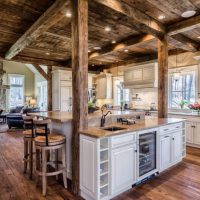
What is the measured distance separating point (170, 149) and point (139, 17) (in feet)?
8.39

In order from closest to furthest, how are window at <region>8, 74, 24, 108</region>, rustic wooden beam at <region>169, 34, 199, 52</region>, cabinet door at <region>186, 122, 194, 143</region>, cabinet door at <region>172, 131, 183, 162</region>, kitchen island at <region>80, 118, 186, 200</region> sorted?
1. kitchen island at <region>80, 118, 186, 200</region>
2. cabinet door at <region>172, 131, 183, 162</region>
3. rustic wooden beam at <region>169, 34, 199, 52</region>
4. cabinet door at <region>186, 122, 194, 143</region>
5. window at <region>8, 74, 24, 108</region>

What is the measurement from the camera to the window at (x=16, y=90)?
1178cm

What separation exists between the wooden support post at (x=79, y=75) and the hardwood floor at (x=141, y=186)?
49 cm

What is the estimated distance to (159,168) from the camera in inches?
120

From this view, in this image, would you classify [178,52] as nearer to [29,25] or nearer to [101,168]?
[29,25]

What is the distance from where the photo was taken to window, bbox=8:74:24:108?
11.8 metres

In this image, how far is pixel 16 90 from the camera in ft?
39.5

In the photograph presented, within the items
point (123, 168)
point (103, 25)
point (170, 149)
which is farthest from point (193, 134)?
point (103, 25)

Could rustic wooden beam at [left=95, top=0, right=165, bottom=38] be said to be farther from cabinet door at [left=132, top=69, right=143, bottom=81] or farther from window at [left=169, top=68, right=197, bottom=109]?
cabinet door at [left=132, top=69, right=143, bottom=81]

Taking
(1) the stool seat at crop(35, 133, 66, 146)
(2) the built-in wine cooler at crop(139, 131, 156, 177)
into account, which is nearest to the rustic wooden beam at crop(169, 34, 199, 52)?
(2) the built-in wine cooler at crop(139, 131, 156, 177)

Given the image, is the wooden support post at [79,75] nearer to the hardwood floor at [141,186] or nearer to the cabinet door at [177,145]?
the hardwood floor at [141,186]

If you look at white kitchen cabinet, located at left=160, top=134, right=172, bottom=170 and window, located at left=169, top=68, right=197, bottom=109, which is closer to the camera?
white kitchen cabinet, located at left=160, top=134, right=172, bottom=170

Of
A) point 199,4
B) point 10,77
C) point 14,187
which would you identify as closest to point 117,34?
point 199,4

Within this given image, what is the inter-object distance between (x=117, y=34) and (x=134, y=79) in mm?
2478
